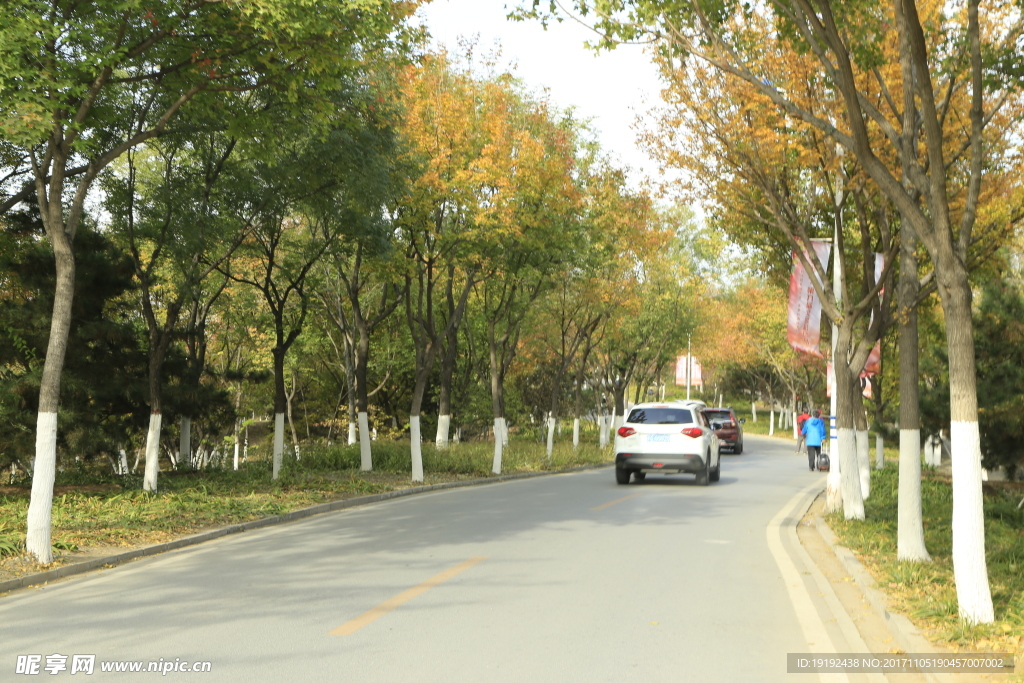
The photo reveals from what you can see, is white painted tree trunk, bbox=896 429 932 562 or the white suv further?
the white suv

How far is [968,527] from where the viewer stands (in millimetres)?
7203

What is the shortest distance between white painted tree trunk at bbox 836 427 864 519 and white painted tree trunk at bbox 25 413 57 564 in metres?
10.6

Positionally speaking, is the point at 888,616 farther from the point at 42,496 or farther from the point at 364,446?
the point at 364,446

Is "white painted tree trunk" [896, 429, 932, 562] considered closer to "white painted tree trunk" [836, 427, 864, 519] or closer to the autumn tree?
the autumn tree

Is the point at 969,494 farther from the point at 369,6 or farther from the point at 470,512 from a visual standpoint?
the point at 470,512

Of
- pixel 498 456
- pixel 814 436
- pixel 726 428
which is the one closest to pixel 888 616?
pixel 498 456

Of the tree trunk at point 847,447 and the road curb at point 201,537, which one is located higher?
the tree trunk at point 847,447

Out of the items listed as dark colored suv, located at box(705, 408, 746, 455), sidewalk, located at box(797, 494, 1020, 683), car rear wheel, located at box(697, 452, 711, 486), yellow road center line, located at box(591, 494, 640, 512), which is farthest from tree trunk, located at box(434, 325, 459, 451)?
sidewalk, located at box(797, 494, 1020, 683)

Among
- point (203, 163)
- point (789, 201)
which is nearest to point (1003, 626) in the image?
point (789, 201)

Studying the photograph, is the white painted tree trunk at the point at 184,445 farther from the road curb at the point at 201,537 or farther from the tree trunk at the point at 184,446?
the road curb at the point at 201,537

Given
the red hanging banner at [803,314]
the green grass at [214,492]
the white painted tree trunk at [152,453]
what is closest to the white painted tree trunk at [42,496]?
the green grass at [214,492]

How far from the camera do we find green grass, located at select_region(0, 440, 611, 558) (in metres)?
11.6

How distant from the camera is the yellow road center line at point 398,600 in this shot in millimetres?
6840

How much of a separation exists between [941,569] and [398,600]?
217 inches
